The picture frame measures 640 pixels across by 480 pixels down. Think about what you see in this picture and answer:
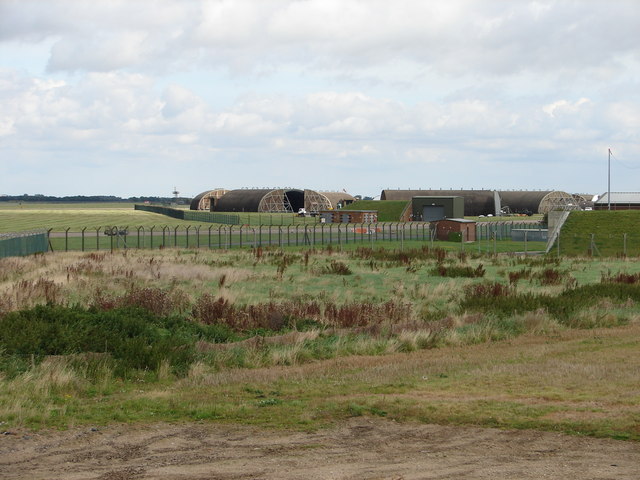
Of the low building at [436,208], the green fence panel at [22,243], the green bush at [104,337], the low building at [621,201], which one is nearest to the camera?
the green bush at [104,337]

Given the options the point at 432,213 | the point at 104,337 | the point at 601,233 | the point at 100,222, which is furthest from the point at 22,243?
the point at 432,213

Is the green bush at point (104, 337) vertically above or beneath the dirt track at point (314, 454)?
above

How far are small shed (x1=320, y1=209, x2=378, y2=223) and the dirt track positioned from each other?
304 ft

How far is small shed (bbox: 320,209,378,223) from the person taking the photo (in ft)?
342

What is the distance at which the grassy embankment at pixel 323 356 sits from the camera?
1174 cm

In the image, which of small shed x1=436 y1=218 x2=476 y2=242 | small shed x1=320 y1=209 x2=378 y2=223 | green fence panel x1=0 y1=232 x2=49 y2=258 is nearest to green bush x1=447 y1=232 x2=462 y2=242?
small shed x1=436 y1=218 x2=476 y2=242

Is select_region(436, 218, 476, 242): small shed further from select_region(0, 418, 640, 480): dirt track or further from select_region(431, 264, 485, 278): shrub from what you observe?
select_region(0, 418, 640, 480): dirt track

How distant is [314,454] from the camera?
962 centimetres

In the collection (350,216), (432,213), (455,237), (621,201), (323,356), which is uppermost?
(621,201)

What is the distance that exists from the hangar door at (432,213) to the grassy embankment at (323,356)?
78547 millimetres

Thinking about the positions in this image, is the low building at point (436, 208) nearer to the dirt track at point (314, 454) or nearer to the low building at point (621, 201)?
the low building at point (621, 201)

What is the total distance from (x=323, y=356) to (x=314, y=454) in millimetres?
7104

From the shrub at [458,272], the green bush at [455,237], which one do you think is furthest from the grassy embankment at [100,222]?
the shrub at [458,272]

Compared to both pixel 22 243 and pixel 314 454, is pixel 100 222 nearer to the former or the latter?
pixel 22 243
